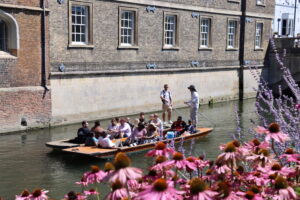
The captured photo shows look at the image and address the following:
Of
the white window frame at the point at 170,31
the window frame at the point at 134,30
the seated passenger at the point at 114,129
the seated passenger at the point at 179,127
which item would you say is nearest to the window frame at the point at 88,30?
the window frame at the point at 134,30

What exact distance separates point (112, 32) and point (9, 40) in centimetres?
444

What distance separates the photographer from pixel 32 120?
14.7 meters

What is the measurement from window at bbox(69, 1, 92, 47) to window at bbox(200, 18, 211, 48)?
7314 millimetres

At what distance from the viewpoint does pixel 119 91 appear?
58.0ft

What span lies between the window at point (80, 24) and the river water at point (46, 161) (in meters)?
3.20

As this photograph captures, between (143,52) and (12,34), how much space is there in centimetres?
617

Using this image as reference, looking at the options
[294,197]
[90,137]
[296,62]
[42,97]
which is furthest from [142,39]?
[294,197]

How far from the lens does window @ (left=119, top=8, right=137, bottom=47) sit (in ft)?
58.8

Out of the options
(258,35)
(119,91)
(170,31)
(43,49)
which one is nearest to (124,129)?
(43,49)

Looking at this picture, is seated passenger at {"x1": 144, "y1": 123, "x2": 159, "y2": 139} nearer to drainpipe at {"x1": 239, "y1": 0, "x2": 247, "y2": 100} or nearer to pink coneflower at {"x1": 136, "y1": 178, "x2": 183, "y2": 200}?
pink coneflower at {"x1": 136, "y1": 178, "x2": 183, "y2": 200}

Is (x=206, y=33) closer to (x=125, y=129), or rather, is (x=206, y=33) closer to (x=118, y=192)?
(x=125, y=129)

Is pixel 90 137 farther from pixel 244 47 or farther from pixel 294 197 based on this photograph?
pixel 244 47

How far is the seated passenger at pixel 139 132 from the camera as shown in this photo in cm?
1175

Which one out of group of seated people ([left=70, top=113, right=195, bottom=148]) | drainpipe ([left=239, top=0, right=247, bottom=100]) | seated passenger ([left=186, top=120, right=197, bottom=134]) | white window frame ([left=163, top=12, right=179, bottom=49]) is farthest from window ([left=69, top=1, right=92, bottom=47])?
drainpipe ([left=239, top=0, right=247, bottom=100])
